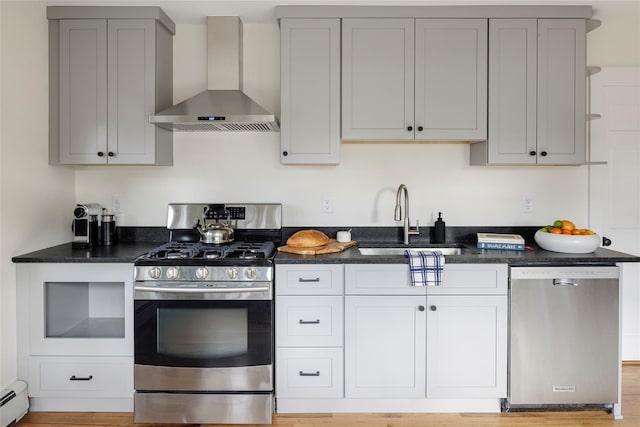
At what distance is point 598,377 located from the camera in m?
2.45

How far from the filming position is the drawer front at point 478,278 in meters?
2.44

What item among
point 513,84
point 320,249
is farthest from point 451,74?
point 320,249

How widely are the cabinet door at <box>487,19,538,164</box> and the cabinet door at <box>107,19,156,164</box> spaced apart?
6.90ft

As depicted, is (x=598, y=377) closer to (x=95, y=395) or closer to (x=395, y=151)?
(x=395, y=151)

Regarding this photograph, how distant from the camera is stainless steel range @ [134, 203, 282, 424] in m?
2.37

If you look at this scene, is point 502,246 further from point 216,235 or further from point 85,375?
point 85,375

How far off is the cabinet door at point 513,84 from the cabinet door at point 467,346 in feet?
3.30

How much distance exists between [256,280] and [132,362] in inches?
33.2

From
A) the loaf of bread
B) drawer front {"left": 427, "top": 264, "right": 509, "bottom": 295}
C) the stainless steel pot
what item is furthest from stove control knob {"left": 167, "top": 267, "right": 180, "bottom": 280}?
drawer front {"left": 427, "top": 264, "right": 509, "bottom": 295}

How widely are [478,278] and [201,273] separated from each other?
4.96ft

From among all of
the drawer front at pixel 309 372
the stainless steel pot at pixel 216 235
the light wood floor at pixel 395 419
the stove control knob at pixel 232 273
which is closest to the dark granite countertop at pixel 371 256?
the stove control knob at pixel 232 273

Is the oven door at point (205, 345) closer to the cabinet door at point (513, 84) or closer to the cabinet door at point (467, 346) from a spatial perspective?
the cabinet door at point (467, 346)

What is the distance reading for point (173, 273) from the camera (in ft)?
7.78

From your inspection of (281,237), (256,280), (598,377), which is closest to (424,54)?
(281,237)
